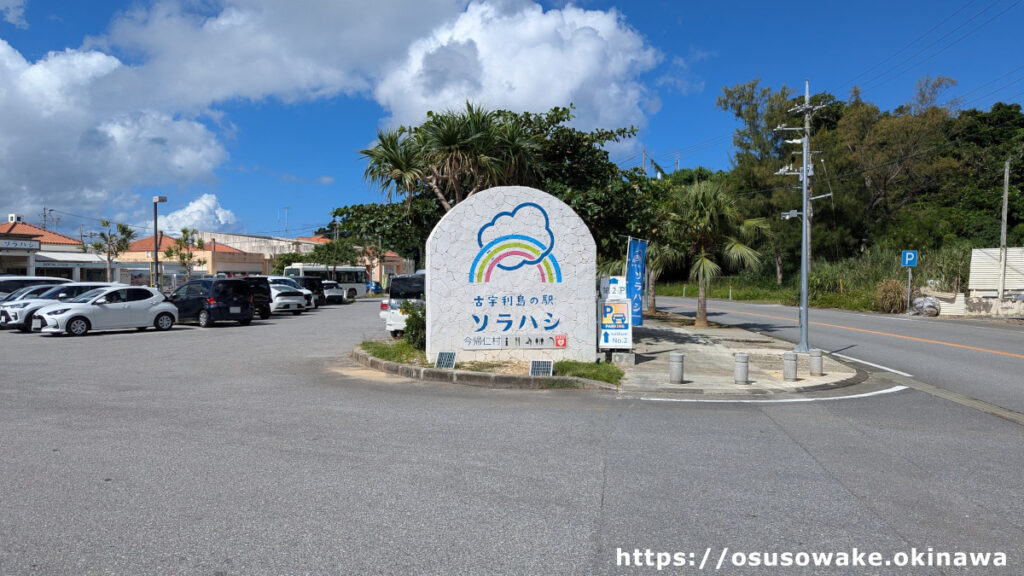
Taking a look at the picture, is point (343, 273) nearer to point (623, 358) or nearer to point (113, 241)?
point (113, 241)

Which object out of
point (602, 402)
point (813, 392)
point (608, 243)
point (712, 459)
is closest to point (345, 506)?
point (712, 459)

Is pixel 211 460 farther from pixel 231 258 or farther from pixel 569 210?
pixel 231 258

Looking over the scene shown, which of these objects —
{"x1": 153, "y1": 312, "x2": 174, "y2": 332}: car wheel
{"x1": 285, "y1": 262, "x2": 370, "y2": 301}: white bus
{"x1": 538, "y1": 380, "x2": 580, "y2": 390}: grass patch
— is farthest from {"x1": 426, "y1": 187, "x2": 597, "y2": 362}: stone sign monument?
{"x1": 285, "y1": 262, "x2": 370, "y2": 301}: white bus

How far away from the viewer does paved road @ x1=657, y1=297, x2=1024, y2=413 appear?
11156 millimetres

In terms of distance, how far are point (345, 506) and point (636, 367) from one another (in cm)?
837

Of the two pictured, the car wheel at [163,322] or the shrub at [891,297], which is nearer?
the car wheel at [163,322]

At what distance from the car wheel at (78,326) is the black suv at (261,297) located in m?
7.32

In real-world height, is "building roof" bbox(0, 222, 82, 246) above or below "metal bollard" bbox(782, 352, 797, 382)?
above

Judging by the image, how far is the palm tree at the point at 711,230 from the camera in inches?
827

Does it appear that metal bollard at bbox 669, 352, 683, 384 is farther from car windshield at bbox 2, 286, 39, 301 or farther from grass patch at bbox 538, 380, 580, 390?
car windshield at bbox 2, 286, 39, 301

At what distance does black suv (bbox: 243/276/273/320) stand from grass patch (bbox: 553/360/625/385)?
1807 centimetres

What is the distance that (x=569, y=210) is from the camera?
12.3m

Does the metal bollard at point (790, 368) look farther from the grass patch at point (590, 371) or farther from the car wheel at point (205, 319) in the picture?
the car wheel at point (205, 319)

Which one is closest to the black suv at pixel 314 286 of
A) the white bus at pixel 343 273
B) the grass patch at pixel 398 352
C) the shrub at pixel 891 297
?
the white bus at pixel 343 273
